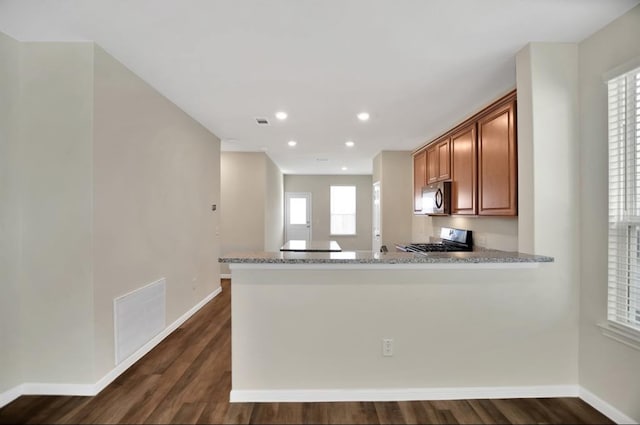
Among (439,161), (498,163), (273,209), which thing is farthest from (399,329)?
(273,209)

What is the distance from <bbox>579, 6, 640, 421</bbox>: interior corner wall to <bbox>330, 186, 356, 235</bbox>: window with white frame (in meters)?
7.36

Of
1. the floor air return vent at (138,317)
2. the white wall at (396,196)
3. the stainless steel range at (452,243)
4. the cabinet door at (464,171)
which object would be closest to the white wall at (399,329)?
the floor air return vent at (138,317)

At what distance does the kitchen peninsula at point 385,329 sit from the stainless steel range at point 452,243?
1.71 m

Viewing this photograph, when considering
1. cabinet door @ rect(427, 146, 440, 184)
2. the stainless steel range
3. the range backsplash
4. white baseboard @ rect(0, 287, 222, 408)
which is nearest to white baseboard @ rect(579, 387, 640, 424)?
the range backsplash

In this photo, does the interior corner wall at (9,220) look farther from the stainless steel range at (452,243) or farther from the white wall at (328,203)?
the white wall at (328,203)

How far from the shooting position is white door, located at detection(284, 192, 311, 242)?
9.48 meters

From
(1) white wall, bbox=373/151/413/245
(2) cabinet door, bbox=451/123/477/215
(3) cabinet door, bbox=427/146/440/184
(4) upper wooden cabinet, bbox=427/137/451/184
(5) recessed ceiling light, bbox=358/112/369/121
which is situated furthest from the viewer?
(1) white wall, bbox=373/151/413/245

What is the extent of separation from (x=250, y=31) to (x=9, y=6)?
138 centimetres

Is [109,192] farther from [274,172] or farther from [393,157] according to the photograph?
[274,172]

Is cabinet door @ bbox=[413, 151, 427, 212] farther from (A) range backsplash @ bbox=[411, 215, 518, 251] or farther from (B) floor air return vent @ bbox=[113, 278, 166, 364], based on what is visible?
(B) floor air return vent @ bbox=[113, 278, 166, 364]

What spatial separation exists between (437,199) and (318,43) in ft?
8.94

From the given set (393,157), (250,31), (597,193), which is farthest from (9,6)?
(393,157)

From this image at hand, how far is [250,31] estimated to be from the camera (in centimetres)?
207

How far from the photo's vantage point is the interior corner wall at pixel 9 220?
2.14 meters
